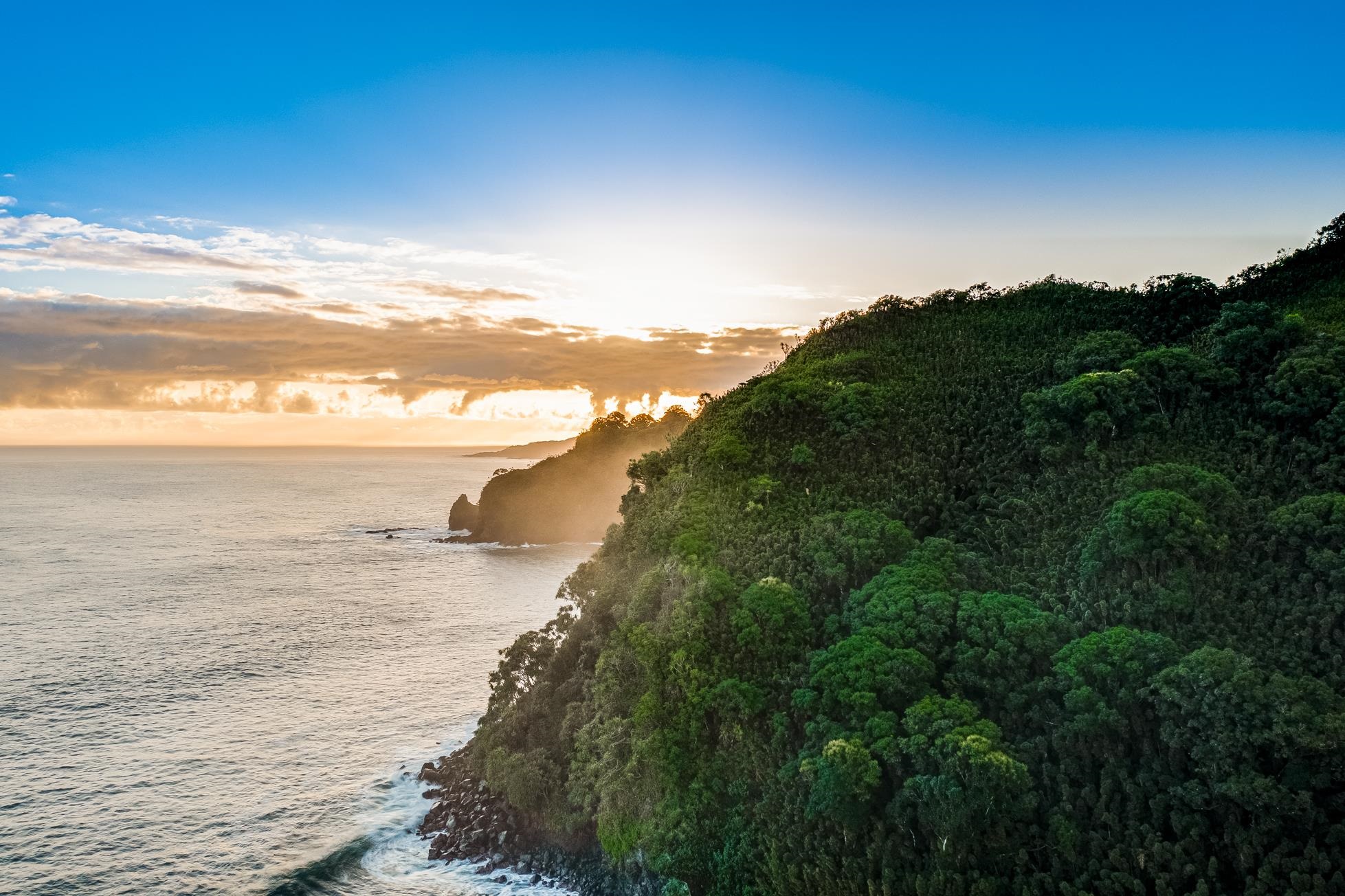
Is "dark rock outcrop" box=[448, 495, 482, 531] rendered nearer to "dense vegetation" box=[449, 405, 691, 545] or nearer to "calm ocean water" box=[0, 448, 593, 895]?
"dense vegetation" box=[449, 405, 691, 545]

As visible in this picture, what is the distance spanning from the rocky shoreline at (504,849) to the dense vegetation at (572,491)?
7752 centimetres

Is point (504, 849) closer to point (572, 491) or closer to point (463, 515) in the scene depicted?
point (572, 491)

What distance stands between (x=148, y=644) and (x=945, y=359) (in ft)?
196

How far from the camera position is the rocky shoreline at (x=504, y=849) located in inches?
1356

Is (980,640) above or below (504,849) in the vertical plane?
above

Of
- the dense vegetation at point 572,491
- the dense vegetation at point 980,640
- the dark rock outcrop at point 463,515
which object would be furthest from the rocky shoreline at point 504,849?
the dark rock outcrop at point 463,515

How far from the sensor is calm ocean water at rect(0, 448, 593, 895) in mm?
36781

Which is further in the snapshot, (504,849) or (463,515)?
(463,515)

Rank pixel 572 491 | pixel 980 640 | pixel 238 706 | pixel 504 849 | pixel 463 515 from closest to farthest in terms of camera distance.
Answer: pixel 980 640 → pixel 504 849 → pixel 238 706 → pixel 572 491 → pixel 463 515

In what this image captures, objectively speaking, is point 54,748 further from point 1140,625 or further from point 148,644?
point 1140,625

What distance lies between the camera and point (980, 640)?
104 ft

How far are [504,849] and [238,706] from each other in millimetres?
24959

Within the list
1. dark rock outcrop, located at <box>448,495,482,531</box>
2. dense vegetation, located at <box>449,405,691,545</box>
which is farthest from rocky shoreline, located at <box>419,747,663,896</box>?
dark rock outcrop, located at <box>448,495,482,531</box>

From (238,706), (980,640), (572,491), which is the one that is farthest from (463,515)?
(980,640)
